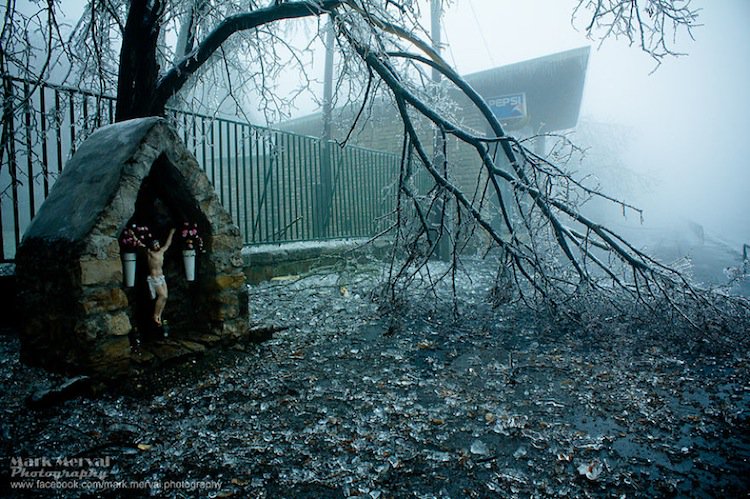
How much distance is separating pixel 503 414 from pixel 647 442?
0.73 metres

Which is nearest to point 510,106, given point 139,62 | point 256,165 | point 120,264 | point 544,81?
point 544,81

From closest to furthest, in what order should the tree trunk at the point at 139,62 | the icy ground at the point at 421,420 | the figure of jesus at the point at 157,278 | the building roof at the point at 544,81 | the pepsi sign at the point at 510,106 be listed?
1. the icy ground at the point at 421,420
2. the figure of jesus at the point at 157,278
3. the tree trunk at the point at 139,62
4. the building roof at the point at 544,81
5. the pepsi sign at the point at 510,106

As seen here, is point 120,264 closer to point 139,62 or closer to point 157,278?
point 157,278

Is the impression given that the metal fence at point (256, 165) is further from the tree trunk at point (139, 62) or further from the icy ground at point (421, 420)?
the icy ground at point (421, 420)

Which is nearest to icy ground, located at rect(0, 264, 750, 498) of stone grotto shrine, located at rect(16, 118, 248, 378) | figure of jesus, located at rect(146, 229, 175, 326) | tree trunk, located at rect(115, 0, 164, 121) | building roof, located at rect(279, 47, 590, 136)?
stone grotto shrine, located at rect(16, 118, 248, 378)

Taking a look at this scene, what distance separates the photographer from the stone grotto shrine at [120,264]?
7.66 feet

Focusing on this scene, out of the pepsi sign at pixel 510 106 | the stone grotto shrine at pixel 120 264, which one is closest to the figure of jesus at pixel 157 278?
the stone grotto shrine at pixel 120 264

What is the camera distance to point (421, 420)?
220 cm

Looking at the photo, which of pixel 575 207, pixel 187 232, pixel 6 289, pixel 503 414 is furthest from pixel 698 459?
pixel 6 289

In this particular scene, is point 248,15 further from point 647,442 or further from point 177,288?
point 647,442

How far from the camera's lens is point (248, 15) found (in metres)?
3.53

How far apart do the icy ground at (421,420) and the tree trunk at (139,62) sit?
233 cm

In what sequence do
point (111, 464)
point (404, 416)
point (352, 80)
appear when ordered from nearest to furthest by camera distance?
point (111, 464)
point (404, 416)
point (352, 80)

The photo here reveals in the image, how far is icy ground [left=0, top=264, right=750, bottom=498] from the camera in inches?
66.6
